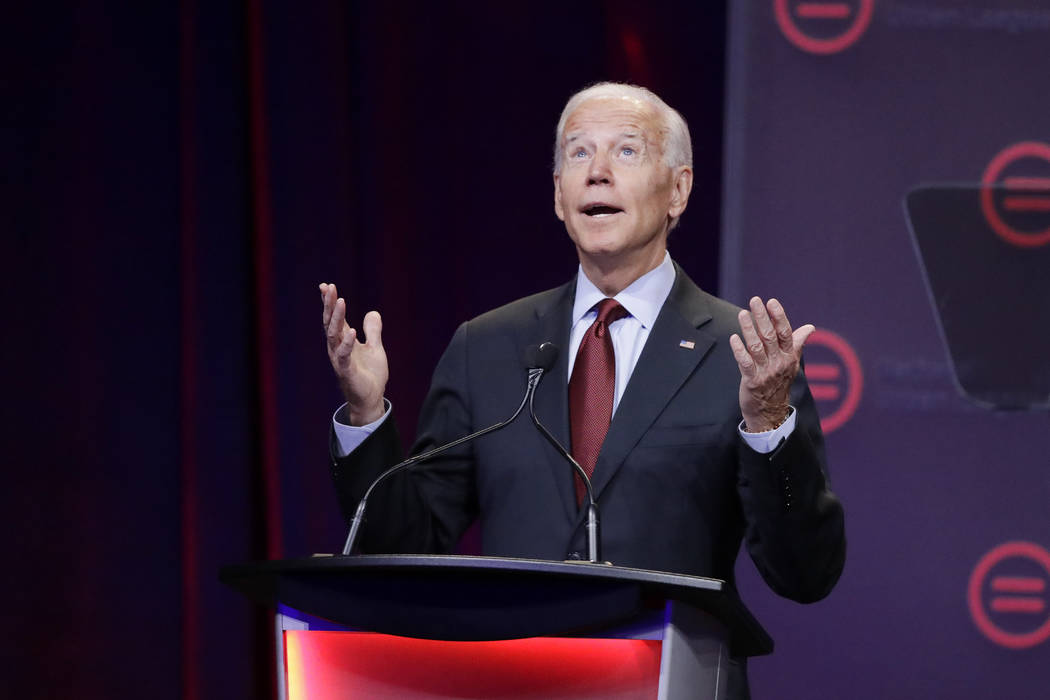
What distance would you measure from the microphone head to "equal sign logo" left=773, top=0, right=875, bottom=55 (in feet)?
3.83

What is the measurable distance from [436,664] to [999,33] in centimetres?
177

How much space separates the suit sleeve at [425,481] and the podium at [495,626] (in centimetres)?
36

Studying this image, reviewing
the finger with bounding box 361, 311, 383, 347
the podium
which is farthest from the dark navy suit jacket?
the podium

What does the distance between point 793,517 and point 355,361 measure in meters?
0.60

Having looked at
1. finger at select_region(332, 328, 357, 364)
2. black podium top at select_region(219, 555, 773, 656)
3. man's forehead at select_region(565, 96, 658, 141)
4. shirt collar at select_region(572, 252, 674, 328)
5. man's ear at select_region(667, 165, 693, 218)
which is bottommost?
black podium top at select_region(219, 555, 773, 656)

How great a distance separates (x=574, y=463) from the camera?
4.80ft

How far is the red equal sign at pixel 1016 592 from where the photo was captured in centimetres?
238

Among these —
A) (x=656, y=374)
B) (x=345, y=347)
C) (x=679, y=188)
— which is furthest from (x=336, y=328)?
(x=679, y=188)

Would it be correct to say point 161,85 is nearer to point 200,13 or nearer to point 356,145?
point 200,13

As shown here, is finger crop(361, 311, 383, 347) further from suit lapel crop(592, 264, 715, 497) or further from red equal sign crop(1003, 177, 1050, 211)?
red equal sign crop(1003, 177, 1050, 211)

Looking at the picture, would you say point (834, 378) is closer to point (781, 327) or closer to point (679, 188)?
point (679, 188)

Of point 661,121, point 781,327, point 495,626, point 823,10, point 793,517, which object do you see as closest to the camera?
point 495,626

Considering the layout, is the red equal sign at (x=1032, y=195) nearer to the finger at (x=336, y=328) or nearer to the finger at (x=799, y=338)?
the finger at (x=799, y=338)

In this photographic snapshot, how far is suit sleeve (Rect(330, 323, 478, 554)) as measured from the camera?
170 centimetres
